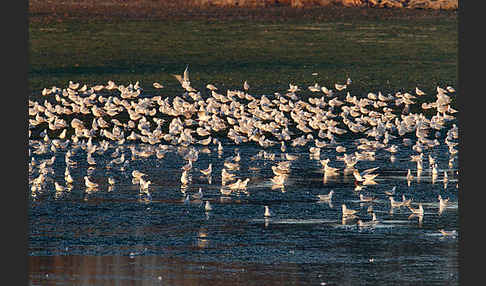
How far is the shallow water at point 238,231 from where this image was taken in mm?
14133

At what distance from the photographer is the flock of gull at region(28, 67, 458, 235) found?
837 inches

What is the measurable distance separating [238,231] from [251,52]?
22669 millimetres

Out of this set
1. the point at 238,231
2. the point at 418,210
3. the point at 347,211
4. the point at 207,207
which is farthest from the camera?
the point at 207,207

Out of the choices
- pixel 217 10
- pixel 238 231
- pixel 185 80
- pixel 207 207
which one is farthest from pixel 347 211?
pixel 217 10

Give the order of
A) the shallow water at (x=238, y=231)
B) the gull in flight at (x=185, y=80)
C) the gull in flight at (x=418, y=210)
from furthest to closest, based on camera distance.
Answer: the gull in flight at (x=185, y=80), the gull in flight at (x=418, y=210), the shallow water at (x=238, y=231)

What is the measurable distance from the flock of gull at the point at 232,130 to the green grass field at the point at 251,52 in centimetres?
118

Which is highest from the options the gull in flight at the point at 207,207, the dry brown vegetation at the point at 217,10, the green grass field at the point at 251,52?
the dry brown vegetation at the point at 217,10

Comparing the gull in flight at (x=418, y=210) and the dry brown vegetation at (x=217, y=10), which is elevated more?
the dry brown vegetation at (x=217, y=10)

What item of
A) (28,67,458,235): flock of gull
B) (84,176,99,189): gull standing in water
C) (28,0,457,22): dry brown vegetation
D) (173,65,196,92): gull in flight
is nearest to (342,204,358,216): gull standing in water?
(28,67,458,235): flock of gull

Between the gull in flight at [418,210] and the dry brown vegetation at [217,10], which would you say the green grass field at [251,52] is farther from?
the gull in flight at [418,210]

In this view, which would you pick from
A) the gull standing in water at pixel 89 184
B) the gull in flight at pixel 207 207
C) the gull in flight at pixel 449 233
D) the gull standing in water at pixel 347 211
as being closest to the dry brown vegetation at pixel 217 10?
the gull standing in water at pixel 89 184

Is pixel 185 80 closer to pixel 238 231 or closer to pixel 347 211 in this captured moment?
pixel 347 211

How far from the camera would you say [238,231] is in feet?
54.4

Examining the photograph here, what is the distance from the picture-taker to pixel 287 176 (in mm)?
21531
